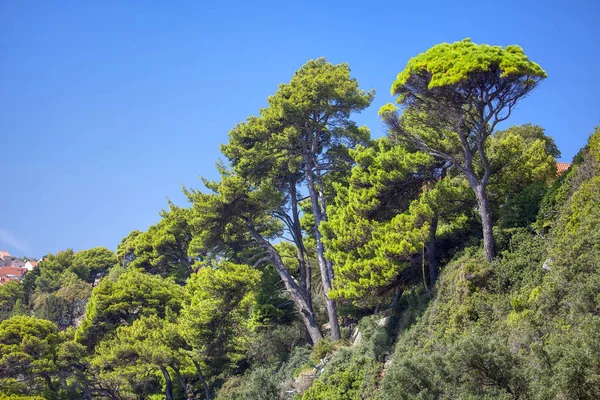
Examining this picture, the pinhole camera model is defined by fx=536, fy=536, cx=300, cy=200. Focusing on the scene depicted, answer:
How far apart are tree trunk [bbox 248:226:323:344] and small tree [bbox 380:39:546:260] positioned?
10.9m

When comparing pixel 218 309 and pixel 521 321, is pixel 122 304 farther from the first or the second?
pixel 521 321

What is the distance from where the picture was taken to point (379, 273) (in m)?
19.1

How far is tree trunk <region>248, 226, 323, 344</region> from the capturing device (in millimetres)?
25500

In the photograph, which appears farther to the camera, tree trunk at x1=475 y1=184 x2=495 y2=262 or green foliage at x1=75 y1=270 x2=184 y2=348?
green foliage at x1=75 y1=270 x2=184 y2=348

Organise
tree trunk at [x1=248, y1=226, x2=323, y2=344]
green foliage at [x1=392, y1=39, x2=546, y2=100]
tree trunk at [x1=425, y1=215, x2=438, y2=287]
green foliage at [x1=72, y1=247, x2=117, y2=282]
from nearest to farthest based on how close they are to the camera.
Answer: green foliage at [x1=392, y1=39, x2=546, y2=100], tree trunk at [x1=425, y1=215, x2=438, y2=287], tree trunk at [x1=248, y1=226, x2=323, y2=344], green foliage at [x1=72, y1=247, x2=117, y2=282]

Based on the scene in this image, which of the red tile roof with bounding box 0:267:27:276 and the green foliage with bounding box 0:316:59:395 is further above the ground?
the red tile roof with bounding box 0:267:27:276

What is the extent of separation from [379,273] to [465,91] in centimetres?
695

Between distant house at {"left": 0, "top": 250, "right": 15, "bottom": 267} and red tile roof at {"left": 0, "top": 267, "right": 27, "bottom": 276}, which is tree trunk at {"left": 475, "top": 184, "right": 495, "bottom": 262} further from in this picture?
distant house at {"left": 0, "top": 250, "right": 15, "bottom": 267}

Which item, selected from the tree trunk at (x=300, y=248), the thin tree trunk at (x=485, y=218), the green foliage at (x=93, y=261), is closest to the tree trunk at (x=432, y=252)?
the thin tree trunk at (x=485, y=218)

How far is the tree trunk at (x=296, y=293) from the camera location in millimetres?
25500

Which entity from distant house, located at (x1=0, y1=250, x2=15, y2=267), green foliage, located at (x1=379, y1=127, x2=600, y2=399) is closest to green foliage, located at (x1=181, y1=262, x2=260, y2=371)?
green foliage, located at (x1=379, y1=127, x2=600, y2=399)

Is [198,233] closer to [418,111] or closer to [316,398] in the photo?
[316,398]

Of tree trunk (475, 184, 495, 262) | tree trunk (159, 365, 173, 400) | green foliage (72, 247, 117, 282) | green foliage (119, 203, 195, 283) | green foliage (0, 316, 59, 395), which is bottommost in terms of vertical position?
tree trunk (475, 184, 495, 262)

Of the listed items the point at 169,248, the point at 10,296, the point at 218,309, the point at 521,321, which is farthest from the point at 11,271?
the point at 521,321
